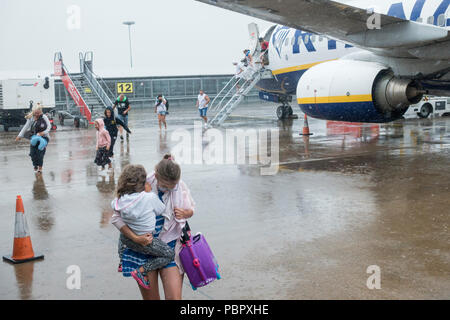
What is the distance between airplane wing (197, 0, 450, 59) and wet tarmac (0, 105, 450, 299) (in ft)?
8.65

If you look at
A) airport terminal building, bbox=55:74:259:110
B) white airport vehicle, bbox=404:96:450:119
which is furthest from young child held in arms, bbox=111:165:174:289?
airport terminal building, bbox=55:74:259:110

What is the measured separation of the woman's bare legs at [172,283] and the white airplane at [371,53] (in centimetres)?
725

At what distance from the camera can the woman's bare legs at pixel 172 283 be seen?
3920mm

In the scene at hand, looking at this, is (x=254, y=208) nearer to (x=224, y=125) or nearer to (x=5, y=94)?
(x=224, y=125)

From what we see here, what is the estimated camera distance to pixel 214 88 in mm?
49219

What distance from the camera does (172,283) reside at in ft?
13.0

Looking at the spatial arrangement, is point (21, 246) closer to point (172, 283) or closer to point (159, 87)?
point (172, 283)

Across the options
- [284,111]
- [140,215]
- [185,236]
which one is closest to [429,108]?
[284,111]

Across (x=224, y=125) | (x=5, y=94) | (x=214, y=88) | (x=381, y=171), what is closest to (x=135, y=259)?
(x=381, y=171)

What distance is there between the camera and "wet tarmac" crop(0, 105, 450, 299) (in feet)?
16.0

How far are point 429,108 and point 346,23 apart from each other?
48.0 feet

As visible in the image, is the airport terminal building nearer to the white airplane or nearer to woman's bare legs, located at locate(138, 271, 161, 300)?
the white airplane

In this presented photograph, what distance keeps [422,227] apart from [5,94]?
939 inches
